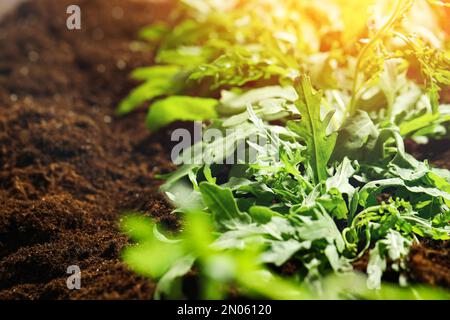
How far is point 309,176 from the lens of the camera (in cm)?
164

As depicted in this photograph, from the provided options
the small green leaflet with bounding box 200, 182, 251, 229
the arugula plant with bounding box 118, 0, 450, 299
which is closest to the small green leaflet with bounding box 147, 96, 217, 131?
the arugula plant with bounding box 118, 0, 450, 299

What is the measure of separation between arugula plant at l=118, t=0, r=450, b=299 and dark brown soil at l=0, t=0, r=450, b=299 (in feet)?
0.34

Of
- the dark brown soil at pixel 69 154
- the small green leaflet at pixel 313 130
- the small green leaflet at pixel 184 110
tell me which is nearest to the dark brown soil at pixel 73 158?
the dark brown soil at pixel 69 154

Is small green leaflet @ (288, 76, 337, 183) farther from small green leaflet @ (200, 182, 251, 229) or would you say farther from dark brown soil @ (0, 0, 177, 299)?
dark brown soil @ (0, 0, 177, 299)

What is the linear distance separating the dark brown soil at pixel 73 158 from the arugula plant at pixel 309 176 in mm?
104

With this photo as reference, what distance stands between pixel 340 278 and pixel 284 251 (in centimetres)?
17

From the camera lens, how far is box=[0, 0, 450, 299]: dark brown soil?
1591mm

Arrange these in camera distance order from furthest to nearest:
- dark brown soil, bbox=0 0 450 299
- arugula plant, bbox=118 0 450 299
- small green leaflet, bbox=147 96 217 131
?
small green leaflet, bbox=147 96 217 131 < dark brown soil, bbox=0 0 450 299 < arugula plant, bbox=118 0 450 299

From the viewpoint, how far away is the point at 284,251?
1.30m

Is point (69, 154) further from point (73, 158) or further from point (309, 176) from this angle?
point (309, 176)

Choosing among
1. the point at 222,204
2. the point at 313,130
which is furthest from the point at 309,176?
the point at 222,204

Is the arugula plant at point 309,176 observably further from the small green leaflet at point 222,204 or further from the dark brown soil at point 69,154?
the dark brown soil at point 69,154
